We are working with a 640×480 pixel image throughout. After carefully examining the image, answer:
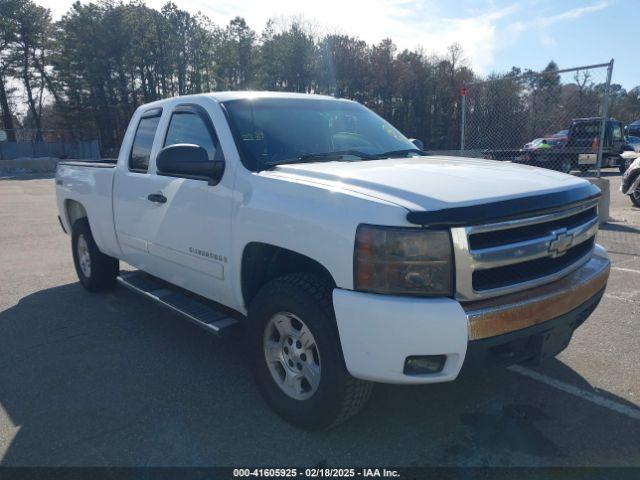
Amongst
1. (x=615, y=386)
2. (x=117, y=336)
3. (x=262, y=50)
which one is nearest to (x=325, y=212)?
(x=615, y=386)

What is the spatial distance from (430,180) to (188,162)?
151 cm

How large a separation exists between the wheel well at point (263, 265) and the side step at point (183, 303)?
0.25 metres

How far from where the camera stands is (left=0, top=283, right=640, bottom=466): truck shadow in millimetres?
2680

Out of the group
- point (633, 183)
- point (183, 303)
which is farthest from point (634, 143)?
point (183, 303)

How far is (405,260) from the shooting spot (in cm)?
232

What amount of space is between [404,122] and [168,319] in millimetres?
44056

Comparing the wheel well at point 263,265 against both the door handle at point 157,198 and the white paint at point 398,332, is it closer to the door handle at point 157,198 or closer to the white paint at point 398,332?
the white paint at point 398,332

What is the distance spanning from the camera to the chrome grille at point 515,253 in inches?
91.6

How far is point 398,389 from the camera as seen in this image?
3.38m

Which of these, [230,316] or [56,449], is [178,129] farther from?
[56,449]

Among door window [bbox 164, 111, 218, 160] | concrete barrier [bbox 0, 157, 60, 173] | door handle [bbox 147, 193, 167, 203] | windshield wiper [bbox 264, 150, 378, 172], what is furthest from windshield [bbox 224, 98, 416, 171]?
concrete barrier [bbox 0, 157, 60, 173]

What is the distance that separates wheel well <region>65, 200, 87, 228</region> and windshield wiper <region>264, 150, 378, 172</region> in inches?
134

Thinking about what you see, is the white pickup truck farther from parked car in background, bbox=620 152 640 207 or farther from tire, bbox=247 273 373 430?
parked car in background, bbox=620 152 640 207

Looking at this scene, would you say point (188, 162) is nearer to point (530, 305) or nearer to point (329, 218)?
→ point (329, 218)
